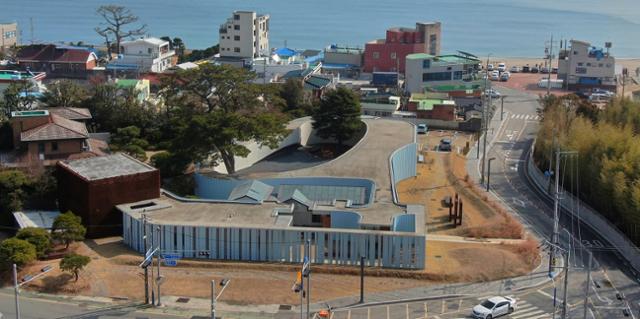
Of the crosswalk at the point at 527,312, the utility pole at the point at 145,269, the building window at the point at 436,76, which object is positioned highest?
the building window at the point at 436,76

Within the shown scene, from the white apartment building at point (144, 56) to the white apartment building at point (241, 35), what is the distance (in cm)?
589

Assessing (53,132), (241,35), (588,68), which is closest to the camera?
(53,132)

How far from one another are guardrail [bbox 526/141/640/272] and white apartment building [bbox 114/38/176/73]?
137 ft

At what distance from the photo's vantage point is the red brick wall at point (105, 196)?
30.0 metres

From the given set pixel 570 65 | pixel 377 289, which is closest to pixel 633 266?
pixel 377 289

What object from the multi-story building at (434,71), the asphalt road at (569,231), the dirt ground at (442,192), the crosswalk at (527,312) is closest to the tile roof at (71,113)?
the dirt ground at (442,192)

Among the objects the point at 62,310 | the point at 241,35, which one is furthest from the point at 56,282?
the point at 241,35

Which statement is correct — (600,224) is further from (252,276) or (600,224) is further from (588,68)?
(588,68)

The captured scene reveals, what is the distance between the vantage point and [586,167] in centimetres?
3572

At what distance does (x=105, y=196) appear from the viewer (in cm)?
3025

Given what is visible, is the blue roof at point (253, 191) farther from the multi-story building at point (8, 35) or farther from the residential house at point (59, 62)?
the multi-story building at point (8, 35)

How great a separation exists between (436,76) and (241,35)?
2004 centimetres

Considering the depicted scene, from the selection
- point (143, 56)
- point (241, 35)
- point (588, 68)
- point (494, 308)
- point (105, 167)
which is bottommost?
point (494, 308)

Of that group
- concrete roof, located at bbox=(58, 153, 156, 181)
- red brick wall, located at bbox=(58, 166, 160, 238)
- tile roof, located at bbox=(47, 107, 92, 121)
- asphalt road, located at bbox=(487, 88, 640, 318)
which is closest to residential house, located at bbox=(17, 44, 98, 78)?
tile roof, located at bbox=(47, 107, 92, 121)
